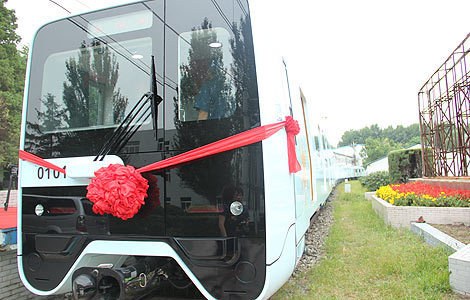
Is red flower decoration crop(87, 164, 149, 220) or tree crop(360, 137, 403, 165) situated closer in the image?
red flower decoration crop(87, 164, 149, 220)

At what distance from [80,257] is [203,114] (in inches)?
61.1

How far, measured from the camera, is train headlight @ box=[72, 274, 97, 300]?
8.42 feet

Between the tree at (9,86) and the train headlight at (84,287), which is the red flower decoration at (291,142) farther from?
the tree at (9,86)

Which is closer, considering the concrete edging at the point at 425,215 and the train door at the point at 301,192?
the train door at the point at 301,192

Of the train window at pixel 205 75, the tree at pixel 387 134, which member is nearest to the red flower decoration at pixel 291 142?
the train window at pixel 205 75

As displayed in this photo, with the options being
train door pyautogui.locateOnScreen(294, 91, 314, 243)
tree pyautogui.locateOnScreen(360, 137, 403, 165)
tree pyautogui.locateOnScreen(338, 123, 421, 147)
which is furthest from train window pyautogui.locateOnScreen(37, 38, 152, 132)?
tree pyautogui.locateOnScreen(338, 123, 421, 147)

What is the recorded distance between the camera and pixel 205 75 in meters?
2.84

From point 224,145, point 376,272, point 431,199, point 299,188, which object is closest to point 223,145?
point 224,145

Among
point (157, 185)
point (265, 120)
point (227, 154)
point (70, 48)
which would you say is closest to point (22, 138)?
point (70, 48)

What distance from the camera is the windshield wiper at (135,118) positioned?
2863 millimetres

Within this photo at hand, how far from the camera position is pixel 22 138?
3324 millimetres

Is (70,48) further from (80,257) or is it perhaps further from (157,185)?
(80,257)

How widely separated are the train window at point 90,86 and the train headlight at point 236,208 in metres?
1.23

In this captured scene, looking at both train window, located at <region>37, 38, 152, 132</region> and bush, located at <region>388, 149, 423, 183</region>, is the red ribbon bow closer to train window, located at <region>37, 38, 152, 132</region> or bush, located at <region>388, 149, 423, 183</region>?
train window, located at <region>37, 38, 152, 132</region>
